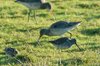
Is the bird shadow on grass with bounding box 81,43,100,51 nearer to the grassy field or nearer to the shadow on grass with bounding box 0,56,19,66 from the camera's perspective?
the grassy field

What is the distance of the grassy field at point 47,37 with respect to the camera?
830 cm

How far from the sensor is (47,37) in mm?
10148

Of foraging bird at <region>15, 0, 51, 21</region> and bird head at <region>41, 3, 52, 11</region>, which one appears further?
bird head at <region>41, 3, 52, 11</region>

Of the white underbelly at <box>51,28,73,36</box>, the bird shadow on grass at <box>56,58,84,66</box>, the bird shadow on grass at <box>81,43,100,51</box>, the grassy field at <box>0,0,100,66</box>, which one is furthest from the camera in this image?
the bird shadow on grass at <box>81,43,100,51</box>

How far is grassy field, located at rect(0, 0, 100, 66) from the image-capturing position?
830 cm

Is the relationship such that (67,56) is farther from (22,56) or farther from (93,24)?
(93,24)

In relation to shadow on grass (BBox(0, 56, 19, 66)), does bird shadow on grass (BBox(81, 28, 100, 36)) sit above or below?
below

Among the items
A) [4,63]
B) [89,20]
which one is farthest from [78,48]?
[89,20]

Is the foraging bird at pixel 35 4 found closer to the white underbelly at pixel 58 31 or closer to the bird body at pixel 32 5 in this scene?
the bird body at pixel 32 5

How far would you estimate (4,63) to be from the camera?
26.9ft

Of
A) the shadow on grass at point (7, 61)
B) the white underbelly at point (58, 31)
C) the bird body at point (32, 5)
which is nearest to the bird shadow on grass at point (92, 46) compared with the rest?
the white underbelly at point (58, 31)

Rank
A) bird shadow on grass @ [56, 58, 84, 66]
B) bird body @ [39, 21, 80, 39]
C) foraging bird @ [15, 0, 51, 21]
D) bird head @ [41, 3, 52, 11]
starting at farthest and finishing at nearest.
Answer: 1. bird head @ [41, 3, 52, 11]
2. foraging bird @ [15, 0, 51, 21]
3. bird body @ [39, 21, 80, 39]
4. bird shadow on grass @ [56, 58, 84, 66]

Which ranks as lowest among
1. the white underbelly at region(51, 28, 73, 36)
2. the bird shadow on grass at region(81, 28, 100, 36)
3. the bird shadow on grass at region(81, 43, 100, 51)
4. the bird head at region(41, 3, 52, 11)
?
the bird shadow on grass at region(81, 28, 100, 36)

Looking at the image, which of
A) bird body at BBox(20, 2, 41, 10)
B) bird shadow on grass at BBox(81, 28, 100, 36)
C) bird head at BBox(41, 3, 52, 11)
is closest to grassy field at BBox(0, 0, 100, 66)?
bird shadow on grass at BBox(81, 28, 100, 36)
